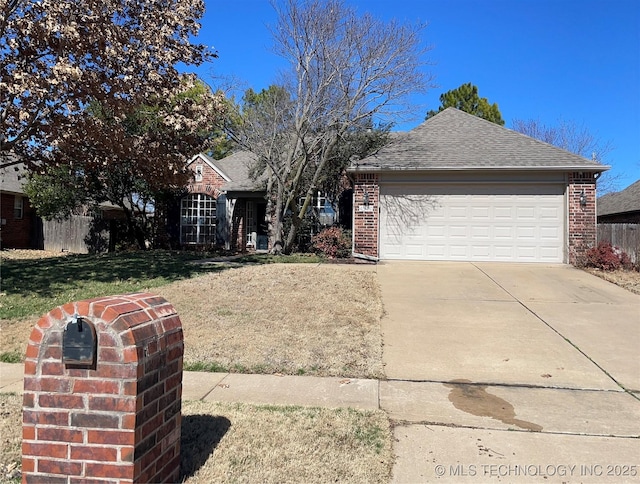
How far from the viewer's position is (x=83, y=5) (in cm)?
966

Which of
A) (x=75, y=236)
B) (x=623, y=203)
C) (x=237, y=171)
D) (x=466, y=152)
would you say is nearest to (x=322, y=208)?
(x=237, y=171)

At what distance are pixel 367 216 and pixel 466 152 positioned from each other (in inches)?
146

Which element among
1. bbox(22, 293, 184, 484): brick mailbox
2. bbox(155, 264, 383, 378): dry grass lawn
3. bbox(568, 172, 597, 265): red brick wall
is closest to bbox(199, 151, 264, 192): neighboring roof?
bbox(155, 264, 383, 378): dry grass lawn

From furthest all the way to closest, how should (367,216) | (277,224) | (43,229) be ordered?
(43,229), (277,224), (367,216)

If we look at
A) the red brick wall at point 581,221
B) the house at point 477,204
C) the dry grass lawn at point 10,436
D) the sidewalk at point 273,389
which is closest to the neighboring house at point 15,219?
the house at point 477,204

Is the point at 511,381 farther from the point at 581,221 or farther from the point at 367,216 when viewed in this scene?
the point at 581,221

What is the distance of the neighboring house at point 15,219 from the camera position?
2127cm

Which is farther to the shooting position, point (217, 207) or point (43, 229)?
point (43, 229)

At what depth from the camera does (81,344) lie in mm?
2434

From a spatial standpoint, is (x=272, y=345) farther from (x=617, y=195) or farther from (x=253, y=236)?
(x=617, y=195)

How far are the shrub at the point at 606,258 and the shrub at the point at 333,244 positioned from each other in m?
6.99

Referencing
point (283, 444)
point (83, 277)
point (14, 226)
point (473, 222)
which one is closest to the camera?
point (283, 444)

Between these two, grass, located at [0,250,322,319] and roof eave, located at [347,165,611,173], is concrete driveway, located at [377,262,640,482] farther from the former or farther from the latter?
grass, located at [0,250,322,319]

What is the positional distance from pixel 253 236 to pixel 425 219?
381 inches
